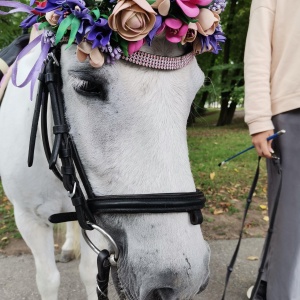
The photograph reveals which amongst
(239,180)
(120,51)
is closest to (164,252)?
(120,51)

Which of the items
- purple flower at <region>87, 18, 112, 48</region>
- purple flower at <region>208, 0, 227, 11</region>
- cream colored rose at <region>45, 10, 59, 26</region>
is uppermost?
purple flower at <region>208, 0, 227, 11</region>

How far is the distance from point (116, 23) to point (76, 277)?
8.46 feet

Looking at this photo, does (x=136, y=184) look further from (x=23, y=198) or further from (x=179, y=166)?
(x=23, y=198)

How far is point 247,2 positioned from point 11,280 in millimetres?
14785

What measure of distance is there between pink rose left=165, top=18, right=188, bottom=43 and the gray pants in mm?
→ 957

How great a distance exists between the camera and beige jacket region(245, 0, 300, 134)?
1.98 meters

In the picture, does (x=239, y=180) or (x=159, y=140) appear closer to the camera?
(x=159, y=140)

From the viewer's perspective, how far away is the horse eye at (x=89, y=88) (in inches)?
55.1

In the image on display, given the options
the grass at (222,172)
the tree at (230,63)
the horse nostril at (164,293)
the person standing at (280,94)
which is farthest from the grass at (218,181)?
the tree at (230,63)

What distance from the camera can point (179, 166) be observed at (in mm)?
1361

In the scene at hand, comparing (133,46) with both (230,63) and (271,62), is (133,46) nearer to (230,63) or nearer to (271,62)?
(271,62)

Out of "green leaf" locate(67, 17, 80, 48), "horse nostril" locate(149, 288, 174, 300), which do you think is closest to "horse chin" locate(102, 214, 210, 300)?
"horse nostril" locate(149, 288, 174, 300)

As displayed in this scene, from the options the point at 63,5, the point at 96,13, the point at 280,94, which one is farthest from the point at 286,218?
the point at 63,5

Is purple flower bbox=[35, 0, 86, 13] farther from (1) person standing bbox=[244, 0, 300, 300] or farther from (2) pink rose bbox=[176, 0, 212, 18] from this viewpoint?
(1) person standing bbox=[244, 0, 300, 300]
